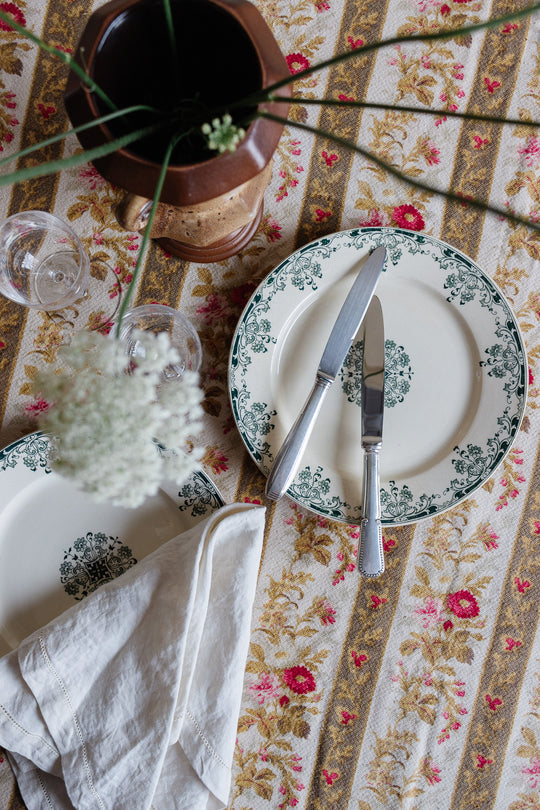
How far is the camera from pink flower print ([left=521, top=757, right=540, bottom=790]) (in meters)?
0.78

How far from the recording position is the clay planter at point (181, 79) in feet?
1.35

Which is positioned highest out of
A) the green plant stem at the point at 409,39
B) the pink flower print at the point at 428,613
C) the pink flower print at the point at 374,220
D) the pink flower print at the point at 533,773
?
the pink flower print at the point at 374,220

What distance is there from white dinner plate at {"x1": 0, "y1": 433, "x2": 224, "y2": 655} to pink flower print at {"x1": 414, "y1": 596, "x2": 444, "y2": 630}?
0.30m

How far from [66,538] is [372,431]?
1.28 ft

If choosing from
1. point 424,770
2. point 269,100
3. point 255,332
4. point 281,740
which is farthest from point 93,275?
point 424,770

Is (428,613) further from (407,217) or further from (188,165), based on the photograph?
(188,165)

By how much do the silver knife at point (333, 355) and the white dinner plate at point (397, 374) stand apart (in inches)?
0.8

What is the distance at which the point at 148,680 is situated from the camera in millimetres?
682

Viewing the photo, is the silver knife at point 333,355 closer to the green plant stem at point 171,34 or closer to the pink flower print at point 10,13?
the green plant stem at point 171,34

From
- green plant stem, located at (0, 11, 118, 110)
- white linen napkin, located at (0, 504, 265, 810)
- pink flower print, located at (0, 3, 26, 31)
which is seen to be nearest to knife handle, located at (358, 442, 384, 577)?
white linen napkin, located at (0, 504, 265, 810)

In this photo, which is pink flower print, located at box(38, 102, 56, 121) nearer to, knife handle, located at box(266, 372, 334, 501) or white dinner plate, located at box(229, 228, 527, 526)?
white dinner plate, located at box(229, 228, 527, 526)

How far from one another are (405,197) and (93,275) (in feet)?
1.32

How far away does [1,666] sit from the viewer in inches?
26.8

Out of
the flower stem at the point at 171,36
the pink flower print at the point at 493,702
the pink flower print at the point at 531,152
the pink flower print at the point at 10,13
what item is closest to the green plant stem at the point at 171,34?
the flower stem at the point at 171,36
